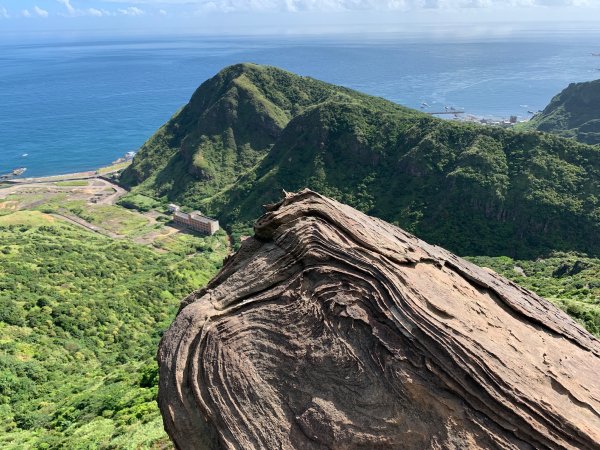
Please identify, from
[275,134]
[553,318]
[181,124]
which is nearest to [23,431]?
[553,318]

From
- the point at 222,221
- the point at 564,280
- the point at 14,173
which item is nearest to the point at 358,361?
the point at 564,280

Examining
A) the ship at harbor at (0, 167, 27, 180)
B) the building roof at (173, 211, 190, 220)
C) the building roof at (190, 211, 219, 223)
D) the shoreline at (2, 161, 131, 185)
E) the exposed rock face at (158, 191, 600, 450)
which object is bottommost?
the ship at harbor at (0, 167, 27, 180)

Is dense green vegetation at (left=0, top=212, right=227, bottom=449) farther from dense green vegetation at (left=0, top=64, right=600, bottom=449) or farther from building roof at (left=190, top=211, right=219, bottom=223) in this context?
building roof at (left=190, top=211, right=219, bottom=223)

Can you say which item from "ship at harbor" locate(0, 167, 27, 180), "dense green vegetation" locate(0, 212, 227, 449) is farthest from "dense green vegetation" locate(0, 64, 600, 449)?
"ship at harbor" locate(0, 167, 27, 180)

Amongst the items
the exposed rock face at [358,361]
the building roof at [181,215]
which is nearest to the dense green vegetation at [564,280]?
the exposed rock face at [358,361]

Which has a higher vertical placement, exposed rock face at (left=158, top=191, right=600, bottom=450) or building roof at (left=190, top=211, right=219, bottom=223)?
exposed rock face at (left=158, top=191, right=600, bottom=450)

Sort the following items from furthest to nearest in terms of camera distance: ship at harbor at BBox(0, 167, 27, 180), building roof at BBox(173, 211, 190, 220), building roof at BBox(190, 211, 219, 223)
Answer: ship at harbor at BBox(0, 167, 27, 180) < building roof at BBox(173, 211, 190, 220) < building roof at BBox(190, 211, 219, 223)

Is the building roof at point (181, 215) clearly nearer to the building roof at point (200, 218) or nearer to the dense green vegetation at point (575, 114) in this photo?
the building roof at point (200, 218)
